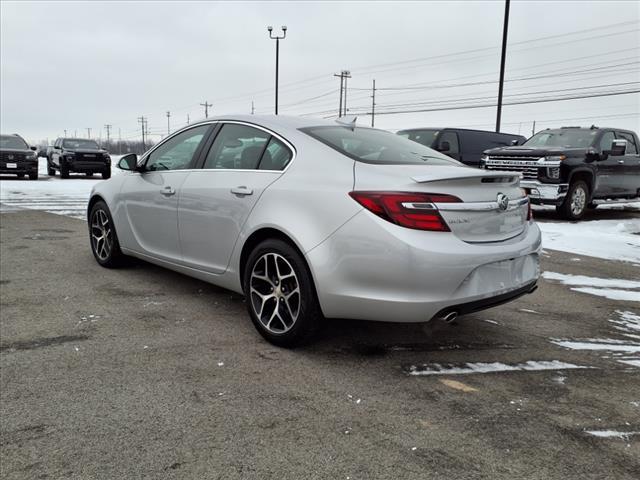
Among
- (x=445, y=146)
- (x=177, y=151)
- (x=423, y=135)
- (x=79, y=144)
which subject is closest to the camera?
(x=177, y=151)

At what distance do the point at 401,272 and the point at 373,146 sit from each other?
1194mm

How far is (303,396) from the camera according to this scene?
2.90 m

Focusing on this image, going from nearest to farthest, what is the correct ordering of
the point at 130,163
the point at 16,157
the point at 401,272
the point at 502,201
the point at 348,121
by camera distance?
the point at 401,272 → the point at 502,201 → the point at 348,121 → the point at 130,163 → the point at 16,157

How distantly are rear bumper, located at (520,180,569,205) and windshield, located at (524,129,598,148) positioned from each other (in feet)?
4.64

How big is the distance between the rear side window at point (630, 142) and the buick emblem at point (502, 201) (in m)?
10.7

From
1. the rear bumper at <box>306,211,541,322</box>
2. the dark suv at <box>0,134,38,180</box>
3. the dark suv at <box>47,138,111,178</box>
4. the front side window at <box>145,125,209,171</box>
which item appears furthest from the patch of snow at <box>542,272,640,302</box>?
the dark suv at <box>47,138,111,178</box>

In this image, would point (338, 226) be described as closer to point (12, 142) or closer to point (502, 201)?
point (502, 201)

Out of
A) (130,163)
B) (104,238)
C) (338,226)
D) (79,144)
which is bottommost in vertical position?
(104,238)

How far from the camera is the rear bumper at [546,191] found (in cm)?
1043

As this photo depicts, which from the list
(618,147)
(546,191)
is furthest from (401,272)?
(618,147)

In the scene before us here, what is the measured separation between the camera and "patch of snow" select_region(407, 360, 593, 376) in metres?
3.26

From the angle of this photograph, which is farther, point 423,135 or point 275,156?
point 423,135

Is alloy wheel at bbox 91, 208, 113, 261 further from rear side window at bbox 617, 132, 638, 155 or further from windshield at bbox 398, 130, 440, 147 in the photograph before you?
rear side window at bbox 617, 132, 638, 155

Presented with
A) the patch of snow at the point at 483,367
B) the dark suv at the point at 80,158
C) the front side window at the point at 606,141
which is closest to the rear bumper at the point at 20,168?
the dark suv at the point at 80,158
